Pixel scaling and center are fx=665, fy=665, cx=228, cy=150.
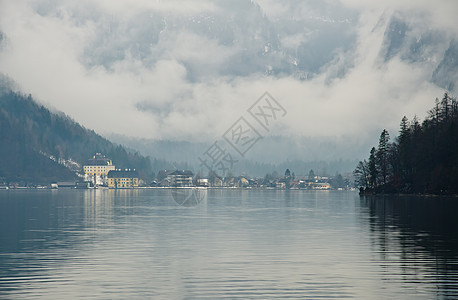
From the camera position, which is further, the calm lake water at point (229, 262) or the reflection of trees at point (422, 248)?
the reflection of trees at point (422, 248)

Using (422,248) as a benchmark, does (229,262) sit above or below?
below

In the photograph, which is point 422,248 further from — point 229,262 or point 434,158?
point 434,158

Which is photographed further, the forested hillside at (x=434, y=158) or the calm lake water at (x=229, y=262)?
the forested hillside at (x=434, y=158)

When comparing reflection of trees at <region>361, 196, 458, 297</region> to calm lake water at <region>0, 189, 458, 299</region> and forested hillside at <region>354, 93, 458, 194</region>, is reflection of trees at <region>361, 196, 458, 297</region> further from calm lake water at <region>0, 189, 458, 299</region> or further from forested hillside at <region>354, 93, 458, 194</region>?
forested hillside at <region>354, 93, 458, 194</region>

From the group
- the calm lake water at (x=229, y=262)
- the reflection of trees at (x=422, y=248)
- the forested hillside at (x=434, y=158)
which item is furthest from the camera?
the forested hillside at (x=434, y=158)

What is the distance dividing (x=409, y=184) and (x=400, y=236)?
14109cm

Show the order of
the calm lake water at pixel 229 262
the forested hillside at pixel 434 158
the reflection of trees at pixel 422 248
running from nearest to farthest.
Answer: the calm lake water at pixel 229 262, the reflection of trees at pixel 422 248, the forested hillside at pixel 434 158

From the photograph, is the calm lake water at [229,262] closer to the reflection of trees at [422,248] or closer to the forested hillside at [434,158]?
the reflection of trees at [422,248]

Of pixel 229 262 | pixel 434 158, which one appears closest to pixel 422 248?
pixel 229 262

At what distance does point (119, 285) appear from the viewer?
34375 millimetres

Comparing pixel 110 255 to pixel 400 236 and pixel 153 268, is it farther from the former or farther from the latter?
pixel 400 236

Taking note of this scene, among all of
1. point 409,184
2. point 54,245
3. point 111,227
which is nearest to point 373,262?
point 54,245

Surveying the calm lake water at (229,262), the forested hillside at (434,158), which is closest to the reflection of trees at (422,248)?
the calm lake water at (229,262)

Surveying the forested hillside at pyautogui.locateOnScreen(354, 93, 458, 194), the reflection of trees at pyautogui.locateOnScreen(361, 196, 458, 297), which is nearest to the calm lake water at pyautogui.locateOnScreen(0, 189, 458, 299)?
the reflection of trees at pyautogui.locateOnScreen(361, 196, 458, 297)
